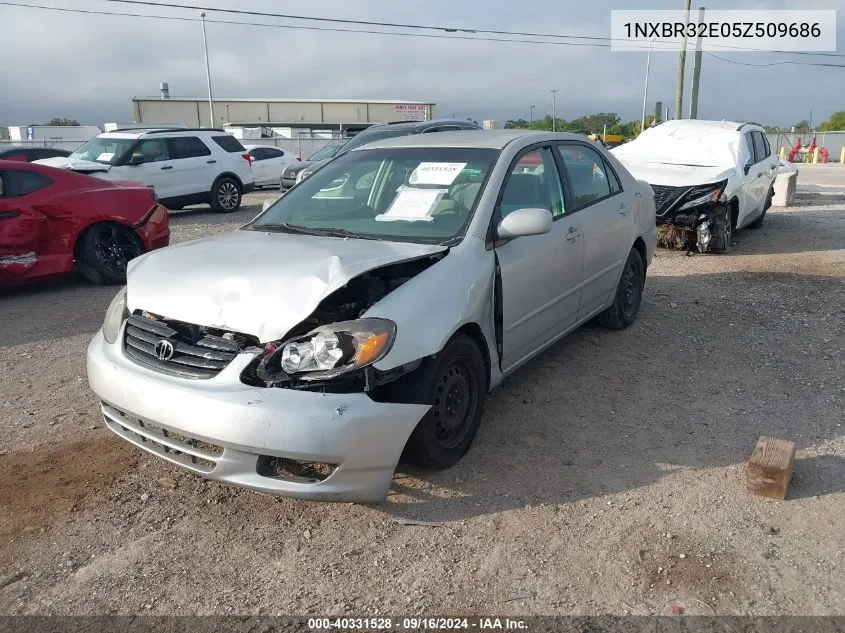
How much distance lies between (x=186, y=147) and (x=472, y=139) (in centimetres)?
1075

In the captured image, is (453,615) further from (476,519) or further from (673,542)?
(673,542)

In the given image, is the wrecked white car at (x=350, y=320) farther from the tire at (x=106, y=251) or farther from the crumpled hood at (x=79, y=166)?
the crumpled hood at (x=79, y=166)

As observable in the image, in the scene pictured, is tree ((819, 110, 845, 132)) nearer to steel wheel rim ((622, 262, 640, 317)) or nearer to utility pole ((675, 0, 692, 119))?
utility pole ((675, 0, 692, 119))

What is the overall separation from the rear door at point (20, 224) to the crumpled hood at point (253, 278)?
4.15 m

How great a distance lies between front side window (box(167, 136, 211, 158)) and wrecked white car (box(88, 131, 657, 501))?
33.0 feet

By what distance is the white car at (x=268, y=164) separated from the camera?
19.6m

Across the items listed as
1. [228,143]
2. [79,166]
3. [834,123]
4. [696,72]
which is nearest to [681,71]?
[696,72]

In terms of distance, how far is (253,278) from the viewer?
3145 millimetres

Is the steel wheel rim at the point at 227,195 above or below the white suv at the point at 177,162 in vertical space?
below

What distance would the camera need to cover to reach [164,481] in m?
3.55

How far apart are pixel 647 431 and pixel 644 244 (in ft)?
7.79

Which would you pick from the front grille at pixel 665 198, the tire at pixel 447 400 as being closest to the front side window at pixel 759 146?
the front grille at pixel 665 198

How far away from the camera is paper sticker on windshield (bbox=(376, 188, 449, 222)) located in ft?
13.0

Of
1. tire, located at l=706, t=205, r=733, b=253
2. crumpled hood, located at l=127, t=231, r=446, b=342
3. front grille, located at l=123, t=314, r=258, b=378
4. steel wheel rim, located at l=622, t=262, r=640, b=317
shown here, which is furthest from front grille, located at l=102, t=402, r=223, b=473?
tire, located at l=706, t=205, r=733, b=253
